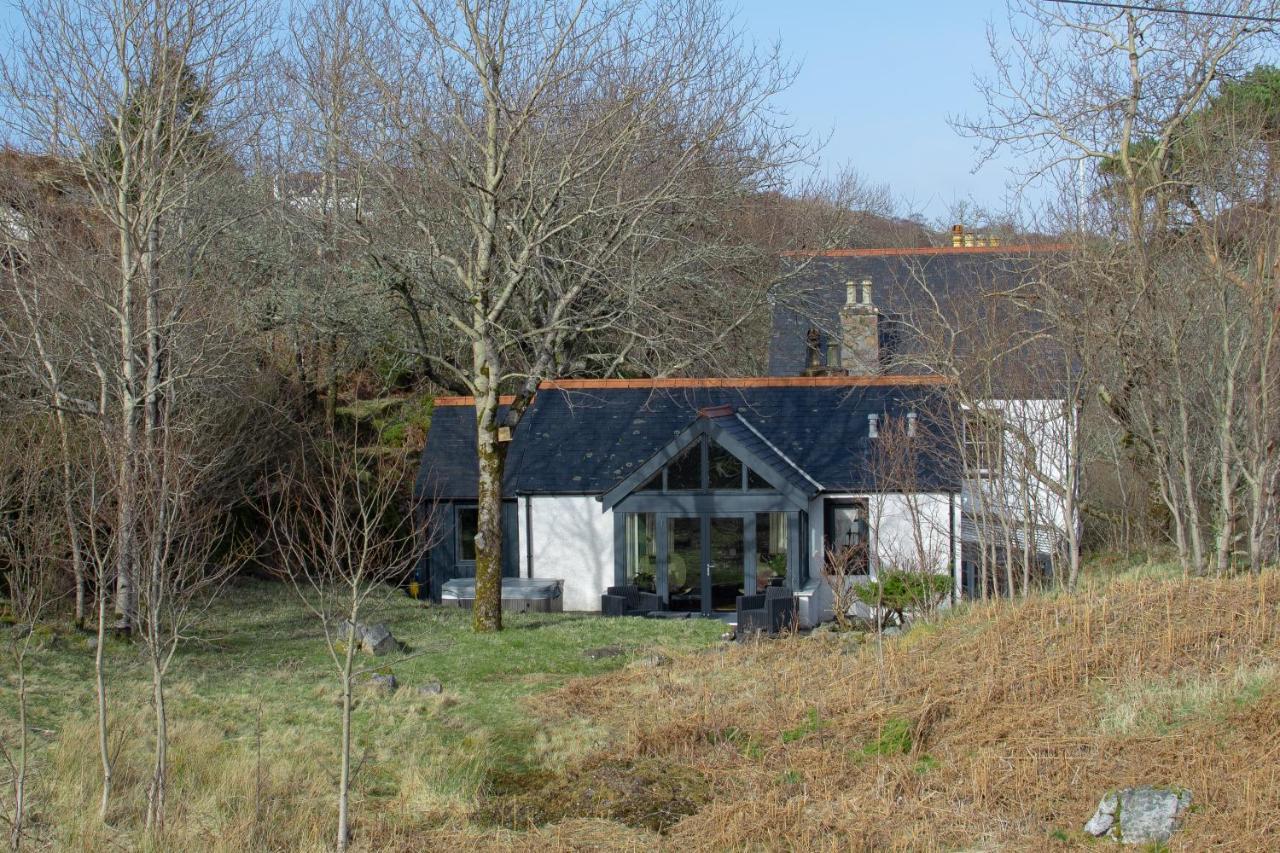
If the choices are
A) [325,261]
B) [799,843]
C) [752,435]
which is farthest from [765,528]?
[799,843]

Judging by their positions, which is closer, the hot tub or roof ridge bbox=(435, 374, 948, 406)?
the hot tub

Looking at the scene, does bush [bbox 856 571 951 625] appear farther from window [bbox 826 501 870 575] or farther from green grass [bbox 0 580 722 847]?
window [bbox 826 501 870 575]

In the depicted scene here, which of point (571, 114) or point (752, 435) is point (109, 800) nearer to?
point (571, 114)

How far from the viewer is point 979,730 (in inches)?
372

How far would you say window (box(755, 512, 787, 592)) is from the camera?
20.6 m

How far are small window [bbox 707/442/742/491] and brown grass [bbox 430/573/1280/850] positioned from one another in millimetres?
8080

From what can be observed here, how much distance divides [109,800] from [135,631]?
7776 millimetres

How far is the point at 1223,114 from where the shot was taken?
18.3 m

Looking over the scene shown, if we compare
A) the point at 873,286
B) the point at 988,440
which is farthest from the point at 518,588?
the point at 873,286

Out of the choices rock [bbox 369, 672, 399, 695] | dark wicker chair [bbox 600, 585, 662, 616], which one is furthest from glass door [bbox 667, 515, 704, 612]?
rock [bbox 369, 672, 399, 695]

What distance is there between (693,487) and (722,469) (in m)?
0.59

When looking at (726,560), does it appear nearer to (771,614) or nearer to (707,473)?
(707,473)

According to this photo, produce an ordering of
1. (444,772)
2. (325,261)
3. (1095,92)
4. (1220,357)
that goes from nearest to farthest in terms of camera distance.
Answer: (444,772) < (1220,357) < (1095,92) < (325,261)

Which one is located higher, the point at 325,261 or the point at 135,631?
the point at 325,261
